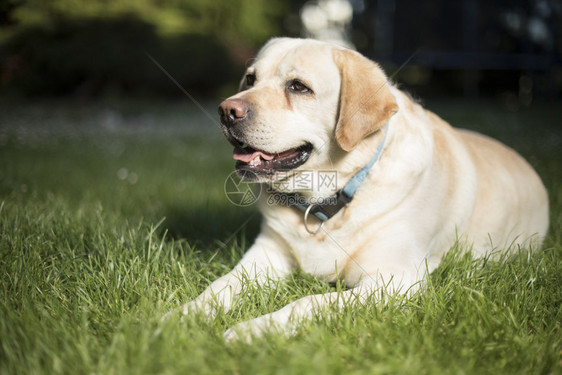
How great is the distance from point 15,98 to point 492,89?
717 inches

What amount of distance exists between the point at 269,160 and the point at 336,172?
1.28 feet

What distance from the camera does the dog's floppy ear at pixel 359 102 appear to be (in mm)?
2410

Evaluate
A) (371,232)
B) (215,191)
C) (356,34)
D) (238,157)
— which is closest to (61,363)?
(238,157)

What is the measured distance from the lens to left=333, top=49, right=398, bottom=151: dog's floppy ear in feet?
7.91

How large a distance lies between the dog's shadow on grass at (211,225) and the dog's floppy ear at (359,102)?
3.92 feet

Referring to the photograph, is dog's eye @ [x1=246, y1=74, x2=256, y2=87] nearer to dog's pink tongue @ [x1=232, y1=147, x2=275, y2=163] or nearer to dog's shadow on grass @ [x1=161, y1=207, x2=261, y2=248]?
dog's pink tongue @ [x1=232, y1=147, x2=275, y2=163]

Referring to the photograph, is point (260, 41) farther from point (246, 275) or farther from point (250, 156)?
point (246, 275)

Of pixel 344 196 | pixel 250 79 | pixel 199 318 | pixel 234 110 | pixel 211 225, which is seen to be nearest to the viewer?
pixel 199 318

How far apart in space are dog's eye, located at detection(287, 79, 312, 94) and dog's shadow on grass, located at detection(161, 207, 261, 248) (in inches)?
44.7

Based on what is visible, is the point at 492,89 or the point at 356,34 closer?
the point at 492,89

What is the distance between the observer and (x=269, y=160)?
2555mm

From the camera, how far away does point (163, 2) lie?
1728 cm

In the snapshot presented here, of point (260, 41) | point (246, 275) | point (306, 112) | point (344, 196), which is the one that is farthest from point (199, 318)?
point (260, 41)

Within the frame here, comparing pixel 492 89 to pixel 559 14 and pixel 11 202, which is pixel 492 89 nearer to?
pixel 559 14
